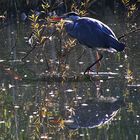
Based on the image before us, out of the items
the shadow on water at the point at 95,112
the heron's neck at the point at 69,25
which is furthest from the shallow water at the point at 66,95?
the heron's neck at the point at 69,25

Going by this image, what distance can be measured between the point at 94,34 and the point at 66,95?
1.20 metres

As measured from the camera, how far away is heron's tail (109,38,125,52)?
837 cm

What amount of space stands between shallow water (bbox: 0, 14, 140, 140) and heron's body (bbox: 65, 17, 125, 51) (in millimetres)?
445

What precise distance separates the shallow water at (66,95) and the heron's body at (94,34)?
44cm

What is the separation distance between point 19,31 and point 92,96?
5.20 meters

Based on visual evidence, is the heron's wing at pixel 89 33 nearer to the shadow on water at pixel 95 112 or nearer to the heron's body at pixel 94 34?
the heron's body at pixel 94 34

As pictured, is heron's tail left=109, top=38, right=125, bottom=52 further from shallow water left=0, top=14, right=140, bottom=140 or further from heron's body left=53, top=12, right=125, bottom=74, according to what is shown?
shallow water left=0, top=14, right=140, bottom=140

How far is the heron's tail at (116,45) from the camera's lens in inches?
329

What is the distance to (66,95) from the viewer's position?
787cm

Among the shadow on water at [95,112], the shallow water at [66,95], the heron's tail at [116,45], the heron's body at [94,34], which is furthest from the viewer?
the heron's body at [94,34]

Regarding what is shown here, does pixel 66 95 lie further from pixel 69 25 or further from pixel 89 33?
pixel 69 25

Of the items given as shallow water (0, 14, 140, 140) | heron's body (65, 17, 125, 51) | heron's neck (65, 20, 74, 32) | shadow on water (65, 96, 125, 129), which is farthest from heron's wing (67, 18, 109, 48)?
shadow on water (65, 96, 125, 129)

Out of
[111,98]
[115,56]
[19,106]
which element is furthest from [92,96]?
[115,56]

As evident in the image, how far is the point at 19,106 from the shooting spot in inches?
292
